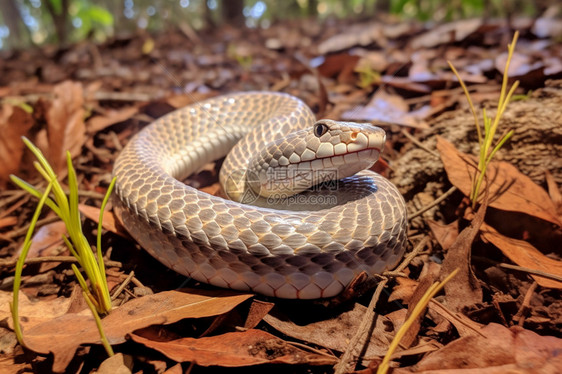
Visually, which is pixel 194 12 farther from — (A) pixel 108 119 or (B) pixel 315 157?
(B) pixel 315 157

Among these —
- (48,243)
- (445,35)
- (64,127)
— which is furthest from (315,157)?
(445,35)

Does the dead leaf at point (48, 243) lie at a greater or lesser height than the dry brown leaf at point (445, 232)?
greater

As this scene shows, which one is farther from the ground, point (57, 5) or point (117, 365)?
point (57, 5)

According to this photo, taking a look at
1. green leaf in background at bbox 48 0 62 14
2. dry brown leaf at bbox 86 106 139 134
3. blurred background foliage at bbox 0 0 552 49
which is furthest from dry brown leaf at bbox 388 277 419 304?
green leaf in background at bbox 48 0 62 14

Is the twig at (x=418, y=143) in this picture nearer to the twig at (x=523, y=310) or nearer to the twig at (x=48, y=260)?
the twig at (x=523, y=310)

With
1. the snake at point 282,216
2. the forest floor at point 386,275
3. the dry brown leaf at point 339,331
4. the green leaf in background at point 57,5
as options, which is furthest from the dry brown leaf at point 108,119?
the green leaf in background at point 57,5

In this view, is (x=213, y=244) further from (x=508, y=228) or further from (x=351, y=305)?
(x=508, y=228)
